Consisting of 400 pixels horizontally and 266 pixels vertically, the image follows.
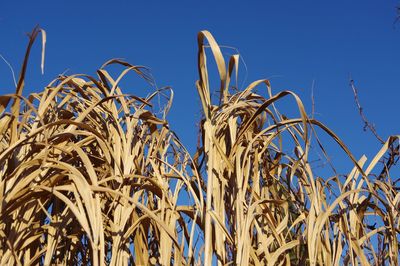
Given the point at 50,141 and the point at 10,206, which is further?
the point at 50,141

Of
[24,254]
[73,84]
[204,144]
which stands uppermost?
[73,84]

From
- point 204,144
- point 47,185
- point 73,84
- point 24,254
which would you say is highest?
point 73,84

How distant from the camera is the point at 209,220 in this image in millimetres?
917

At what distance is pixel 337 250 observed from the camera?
1072 mm

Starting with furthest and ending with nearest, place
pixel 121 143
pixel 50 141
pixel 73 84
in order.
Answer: pixel 73 84 < pixel 121 143 < pixel 50 141

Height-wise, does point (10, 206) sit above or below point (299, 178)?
below

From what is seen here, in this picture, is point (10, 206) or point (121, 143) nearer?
point (10, 206)

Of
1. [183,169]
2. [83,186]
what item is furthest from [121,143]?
[83,186]

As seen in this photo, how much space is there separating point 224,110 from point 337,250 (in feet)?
1.06

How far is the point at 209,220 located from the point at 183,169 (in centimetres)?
28

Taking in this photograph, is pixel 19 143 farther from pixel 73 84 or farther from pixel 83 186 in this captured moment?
pixel 73 84

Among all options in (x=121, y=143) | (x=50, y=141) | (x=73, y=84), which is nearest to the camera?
(x=50, y=141)

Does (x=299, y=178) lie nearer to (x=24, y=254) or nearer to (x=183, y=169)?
(x=183, y=169)

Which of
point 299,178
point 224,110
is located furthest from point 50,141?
point 299,178
